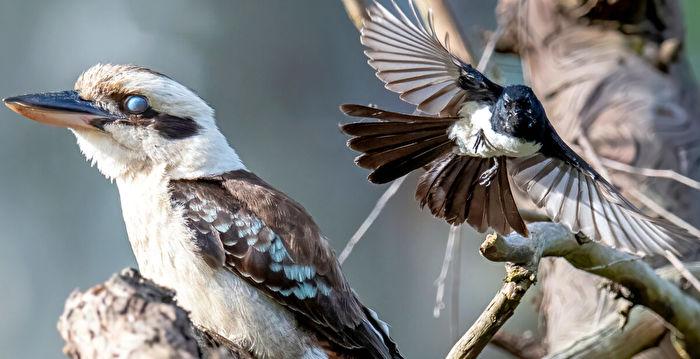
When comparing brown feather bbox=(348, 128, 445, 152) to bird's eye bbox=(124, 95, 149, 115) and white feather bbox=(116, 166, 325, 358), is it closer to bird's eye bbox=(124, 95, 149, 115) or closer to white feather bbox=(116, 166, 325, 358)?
white feather bbox=(116, 166, 325, 358)

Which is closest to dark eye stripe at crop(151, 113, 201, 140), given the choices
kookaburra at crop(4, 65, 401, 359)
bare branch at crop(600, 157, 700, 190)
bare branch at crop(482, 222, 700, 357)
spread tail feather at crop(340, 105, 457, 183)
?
kookaburra at crop(4, 65, 401, 359)

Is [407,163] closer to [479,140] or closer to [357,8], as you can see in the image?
[479,140]

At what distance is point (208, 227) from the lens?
2592 mm

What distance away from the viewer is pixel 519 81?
170 inches

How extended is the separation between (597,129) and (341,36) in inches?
172

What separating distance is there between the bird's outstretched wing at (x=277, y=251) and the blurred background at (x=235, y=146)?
3.90 metres

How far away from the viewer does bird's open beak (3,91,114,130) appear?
274 centimetres

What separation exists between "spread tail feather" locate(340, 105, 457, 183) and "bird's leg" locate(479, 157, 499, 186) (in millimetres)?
196

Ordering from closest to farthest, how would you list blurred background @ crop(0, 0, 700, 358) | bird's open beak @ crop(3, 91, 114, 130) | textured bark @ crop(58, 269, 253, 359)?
textured bark @ crop(58, 269, 253, 359)
bird's open beak @ crop(3, 91, 114, 130)
blurred background @ crop(0, 0, 700, 358)

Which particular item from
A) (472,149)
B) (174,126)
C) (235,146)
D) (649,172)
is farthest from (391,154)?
(235,146)

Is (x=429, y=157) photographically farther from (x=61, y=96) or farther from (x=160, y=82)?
(x=61, y=96)

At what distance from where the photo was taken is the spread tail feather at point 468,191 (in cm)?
296

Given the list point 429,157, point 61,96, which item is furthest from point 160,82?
point 429,157

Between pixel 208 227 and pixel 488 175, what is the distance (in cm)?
107
